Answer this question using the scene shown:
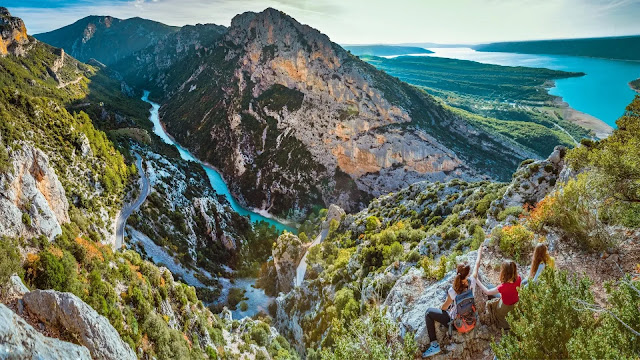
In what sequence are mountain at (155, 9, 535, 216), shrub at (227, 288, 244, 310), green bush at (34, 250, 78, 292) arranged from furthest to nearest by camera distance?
mountain at (155, 9, 535, 216) < shrub at (227, 288, 244, 310) < green bush at (34, 250, 78, 292)

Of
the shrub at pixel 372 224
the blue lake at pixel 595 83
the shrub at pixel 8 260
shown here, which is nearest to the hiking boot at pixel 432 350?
the shrub at pixel 8 260

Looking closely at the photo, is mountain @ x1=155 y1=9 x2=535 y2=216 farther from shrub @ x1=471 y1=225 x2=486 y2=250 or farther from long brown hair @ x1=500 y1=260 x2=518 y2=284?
long brown hair @ x1=500 y1=260 x2=518 y2=284

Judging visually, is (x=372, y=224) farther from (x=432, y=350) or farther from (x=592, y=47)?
(x=592, y=47)

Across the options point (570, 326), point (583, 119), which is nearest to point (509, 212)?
point (570, 326)

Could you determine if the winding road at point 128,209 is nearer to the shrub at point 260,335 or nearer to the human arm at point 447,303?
the shrub at point 260,335

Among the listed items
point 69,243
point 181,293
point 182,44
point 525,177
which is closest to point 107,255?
point 69,243

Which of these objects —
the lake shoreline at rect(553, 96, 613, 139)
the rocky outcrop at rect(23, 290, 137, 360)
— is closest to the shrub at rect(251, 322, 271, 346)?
the rocky outcrop at rect(23, 290, 137, 360)
